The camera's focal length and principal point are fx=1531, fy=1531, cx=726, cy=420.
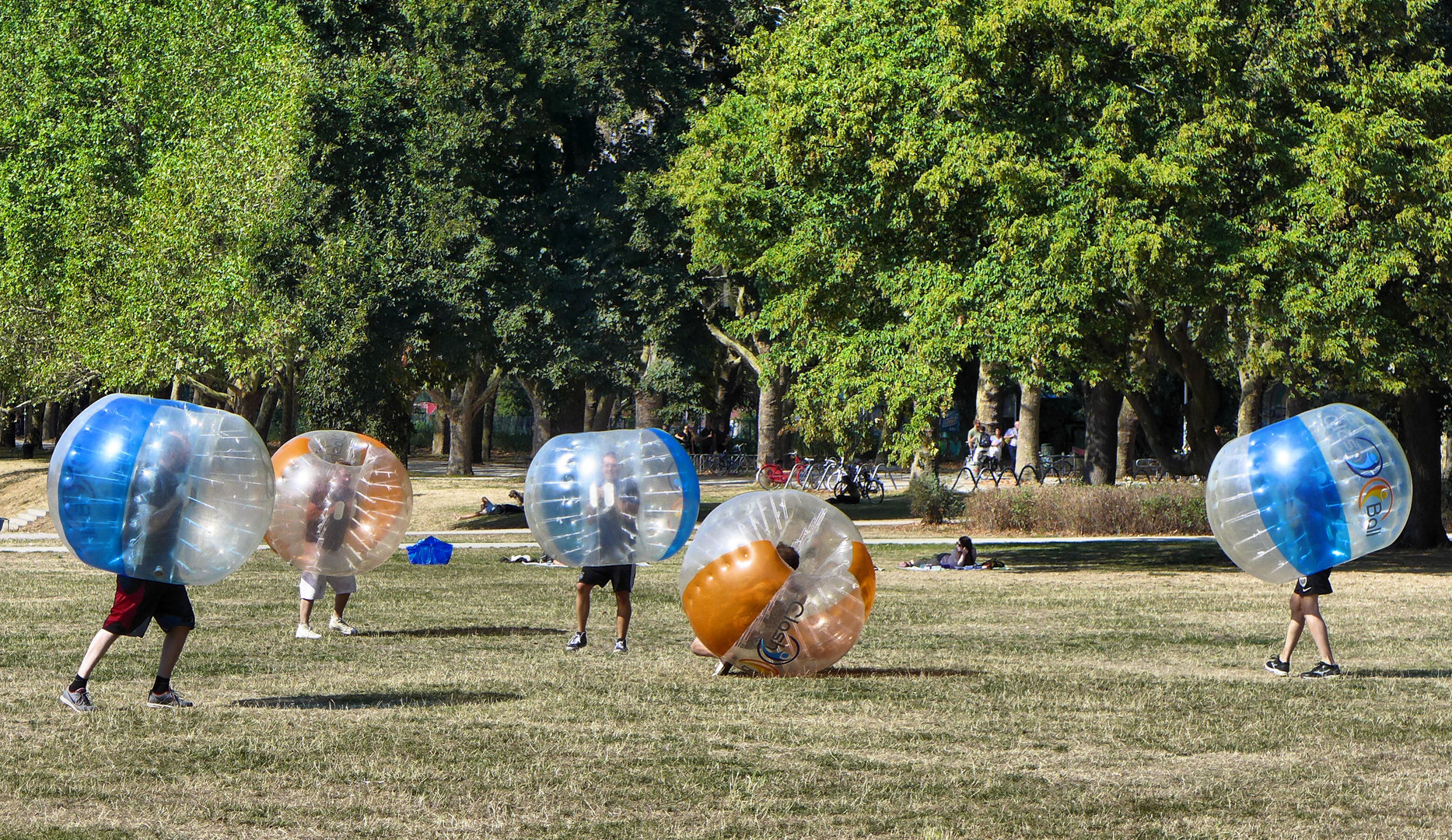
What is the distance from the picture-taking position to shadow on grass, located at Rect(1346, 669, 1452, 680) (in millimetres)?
11703

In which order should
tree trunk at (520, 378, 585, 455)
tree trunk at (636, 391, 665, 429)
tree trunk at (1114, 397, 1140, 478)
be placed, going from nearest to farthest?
1. tree trunk at (520, 378, 585, 455)
2. tree trunk at (636, 391, 665, 429)
3. tree trunk at (1114, 397, 1140, 478)

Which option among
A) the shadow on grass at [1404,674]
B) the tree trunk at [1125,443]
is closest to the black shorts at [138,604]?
the shadow on grass at [1404,674]

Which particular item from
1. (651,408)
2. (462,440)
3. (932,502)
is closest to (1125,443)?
(932,502)

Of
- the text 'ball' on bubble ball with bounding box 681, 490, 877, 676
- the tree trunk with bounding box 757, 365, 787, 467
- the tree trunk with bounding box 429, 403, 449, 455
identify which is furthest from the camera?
the tree trunk with bounding box 429, 403, 449, 455

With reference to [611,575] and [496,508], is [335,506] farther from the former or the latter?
[496,508]

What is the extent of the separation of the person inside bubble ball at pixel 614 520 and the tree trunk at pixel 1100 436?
24.9 m

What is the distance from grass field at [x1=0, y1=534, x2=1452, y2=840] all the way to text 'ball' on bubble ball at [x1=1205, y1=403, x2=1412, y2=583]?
0.98 m

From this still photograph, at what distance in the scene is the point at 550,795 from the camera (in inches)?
292

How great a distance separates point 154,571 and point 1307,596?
802 cm

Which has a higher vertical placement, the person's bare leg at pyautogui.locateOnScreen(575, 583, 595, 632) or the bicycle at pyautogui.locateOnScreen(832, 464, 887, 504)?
the bicycle at pyautogui.locateOnScreen(832, 464, 887, 504)

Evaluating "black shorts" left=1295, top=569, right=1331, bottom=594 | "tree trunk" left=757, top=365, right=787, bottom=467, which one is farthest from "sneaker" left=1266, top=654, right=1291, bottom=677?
"tree trunk" left=757, top=365, right=787, bottom=467

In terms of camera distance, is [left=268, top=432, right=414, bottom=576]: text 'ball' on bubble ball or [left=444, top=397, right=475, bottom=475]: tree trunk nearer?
[left=268, top=432, right=414, bottom=576]: text 'ball' on bubble ball

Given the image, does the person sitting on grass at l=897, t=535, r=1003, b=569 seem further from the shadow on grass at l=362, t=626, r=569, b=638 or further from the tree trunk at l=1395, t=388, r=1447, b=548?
the shadow on grass at l=362, t=626, r=569, b=638

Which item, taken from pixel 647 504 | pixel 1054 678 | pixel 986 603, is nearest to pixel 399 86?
pixel 986 603
